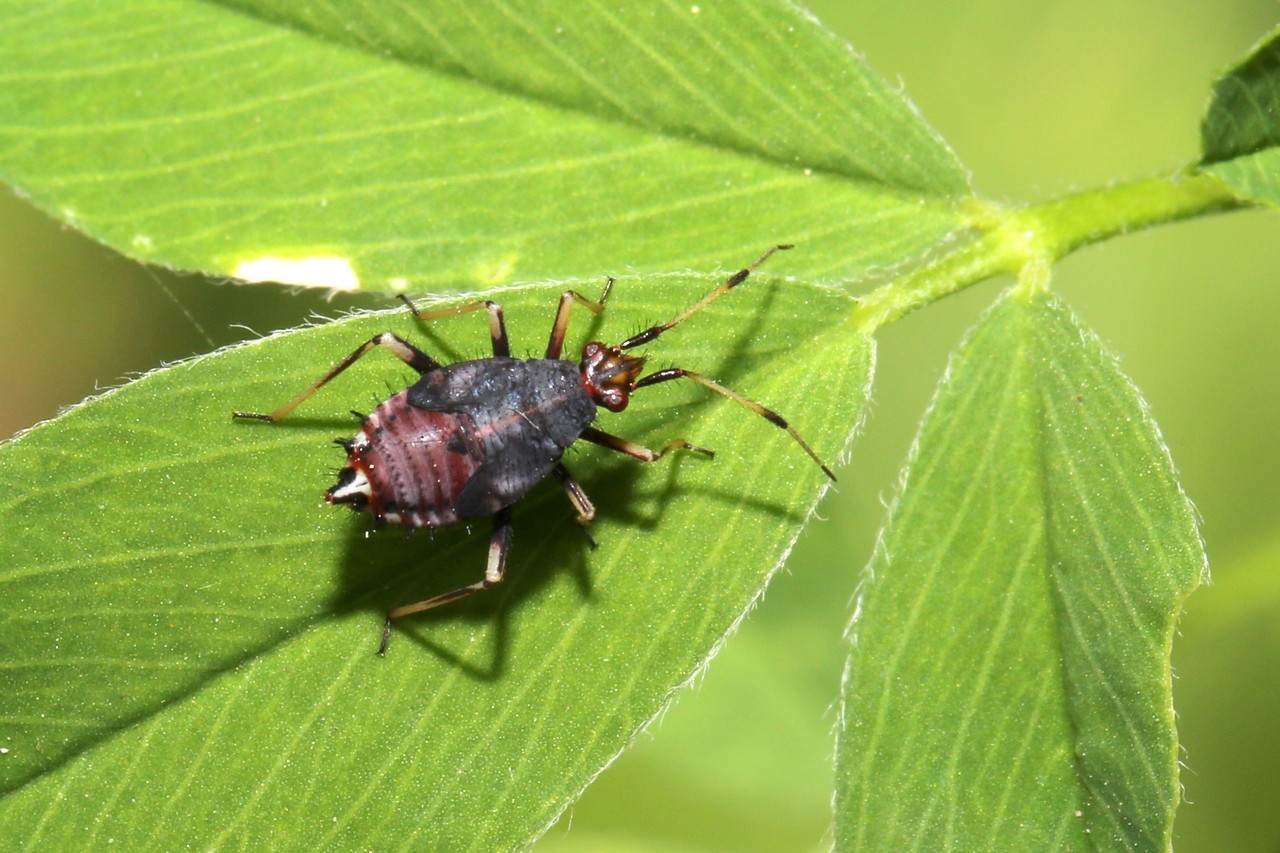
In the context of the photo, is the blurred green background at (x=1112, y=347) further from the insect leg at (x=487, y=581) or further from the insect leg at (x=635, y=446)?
the insect leg at (x=487, y=581)

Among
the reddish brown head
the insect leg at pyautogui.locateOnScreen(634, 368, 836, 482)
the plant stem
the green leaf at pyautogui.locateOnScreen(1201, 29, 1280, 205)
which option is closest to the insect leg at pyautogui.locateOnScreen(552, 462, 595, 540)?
the reddish brown head

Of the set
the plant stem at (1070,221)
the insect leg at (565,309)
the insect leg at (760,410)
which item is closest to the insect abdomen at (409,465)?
the insect leg at (565,309)

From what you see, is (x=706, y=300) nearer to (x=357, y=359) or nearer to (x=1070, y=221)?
(x=357, y=359)

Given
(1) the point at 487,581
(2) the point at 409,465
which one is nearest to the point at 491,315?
(2) the point at 409,465

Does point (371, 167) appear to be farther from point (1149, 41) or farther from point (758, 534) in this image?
point (1149, 41)

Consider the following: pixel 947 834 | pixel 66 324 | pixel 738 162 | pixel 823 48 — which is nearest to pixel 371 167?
pixel 738 162

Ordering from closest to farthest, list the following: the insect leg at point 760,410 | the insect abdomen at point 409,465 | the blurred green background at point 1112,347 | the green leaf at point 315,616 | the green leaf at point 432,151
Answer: the green leaf at point 315,616 < the insect abdomen at point 409,465 < the insect leg at point 760,410 < the green leaf at point 432,151 < the blurred green background at point 1112,347
